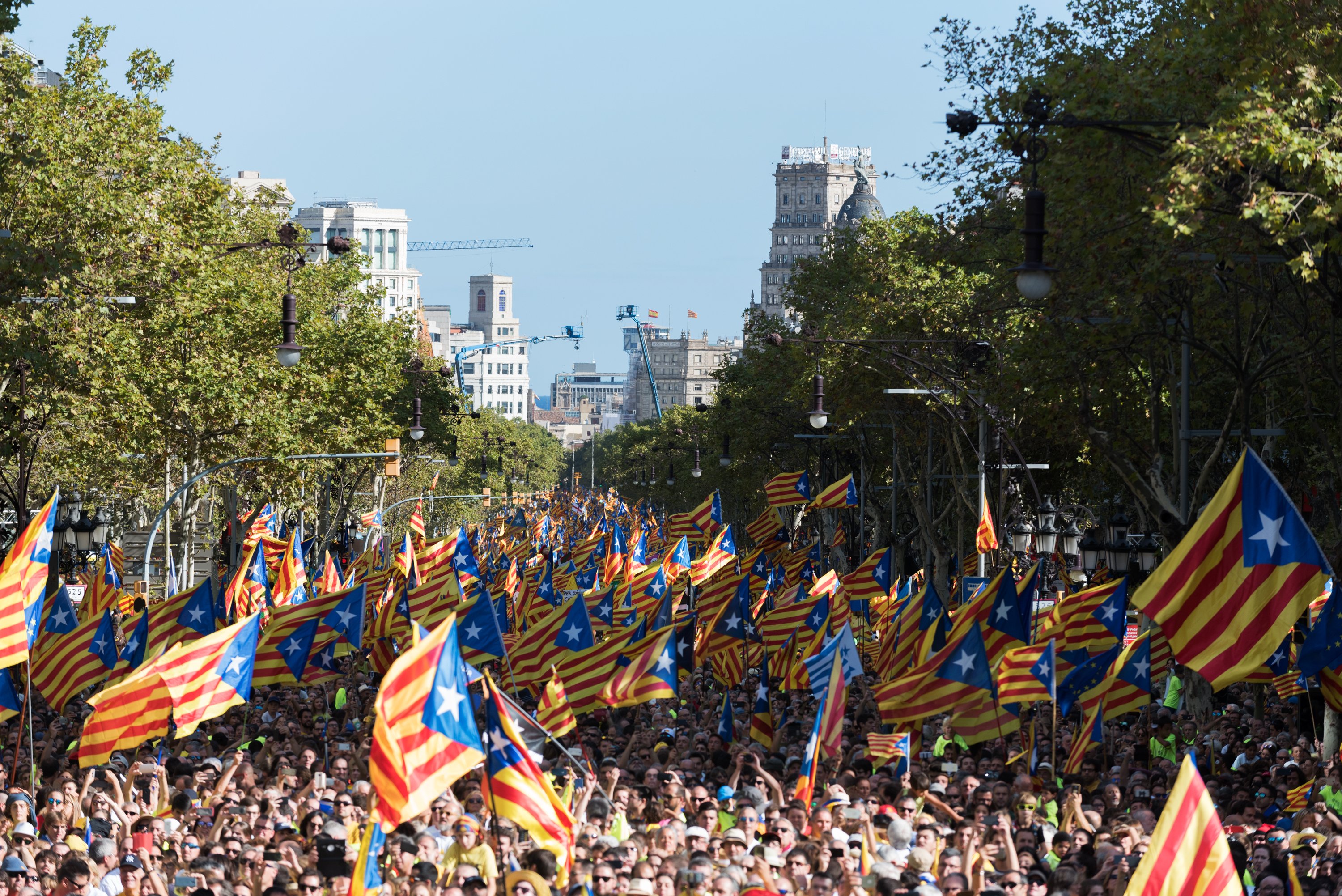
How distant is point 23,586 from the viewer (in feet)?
51.1

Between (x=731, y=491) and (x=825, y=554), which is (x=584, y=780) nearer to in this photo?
(x=825, y=554)

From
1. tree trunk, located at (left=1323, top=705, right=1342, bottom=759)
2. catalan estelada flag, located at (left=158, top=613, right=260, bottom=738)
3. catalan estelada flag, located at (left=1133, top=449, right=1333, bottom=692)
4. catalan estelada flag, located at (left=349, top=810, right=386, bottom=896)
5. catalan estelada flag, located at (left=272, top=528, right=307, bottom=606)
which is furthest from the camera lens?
catalan estelada flag, located at (left=272, top=528, right=307, bottom=606)

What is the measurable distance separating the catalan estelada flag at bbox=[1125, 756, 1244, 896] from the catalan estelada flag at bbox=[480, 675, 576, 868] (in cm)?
374

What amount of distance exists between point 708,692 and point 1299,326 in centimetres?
954

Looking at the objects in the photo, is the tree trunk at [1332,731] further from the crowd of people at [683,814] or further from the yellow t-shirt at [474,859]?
the yellow t-shirt at [474,859]

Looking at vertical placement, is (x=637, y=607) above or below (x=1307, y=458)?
below

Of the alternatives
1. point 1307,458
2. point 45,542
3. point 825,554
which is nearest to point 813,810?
point 45,542

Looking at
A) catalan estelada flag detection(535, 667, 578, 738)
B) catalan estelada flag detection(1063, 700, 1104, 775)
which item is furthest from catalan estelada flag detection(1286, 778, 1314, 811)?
catalan estelada flag detection(535, 667, 578, 738)

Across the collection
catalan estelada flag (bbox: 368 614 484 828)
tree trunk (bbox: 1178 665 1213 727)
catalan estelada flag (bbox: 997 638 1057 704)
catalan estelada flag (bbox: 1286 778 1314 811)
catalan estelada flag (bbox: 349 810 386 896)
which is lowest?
tree trunk (bbox: 1178 665 1213 727)

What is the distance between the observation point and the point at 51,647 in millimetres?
19625

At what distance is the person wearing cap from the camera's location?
12.2 metres

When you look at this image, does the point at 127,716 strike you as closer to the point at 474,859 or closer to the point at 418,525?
the point at 474,859

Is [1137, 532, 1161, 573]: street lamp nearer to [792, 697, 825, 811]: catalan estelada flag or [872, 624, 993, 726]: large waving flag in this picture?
[872, 624, 993, 726]: large waving flag

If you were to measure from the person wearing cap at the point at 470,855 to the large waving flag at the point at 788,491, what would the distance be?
27.4 metres
